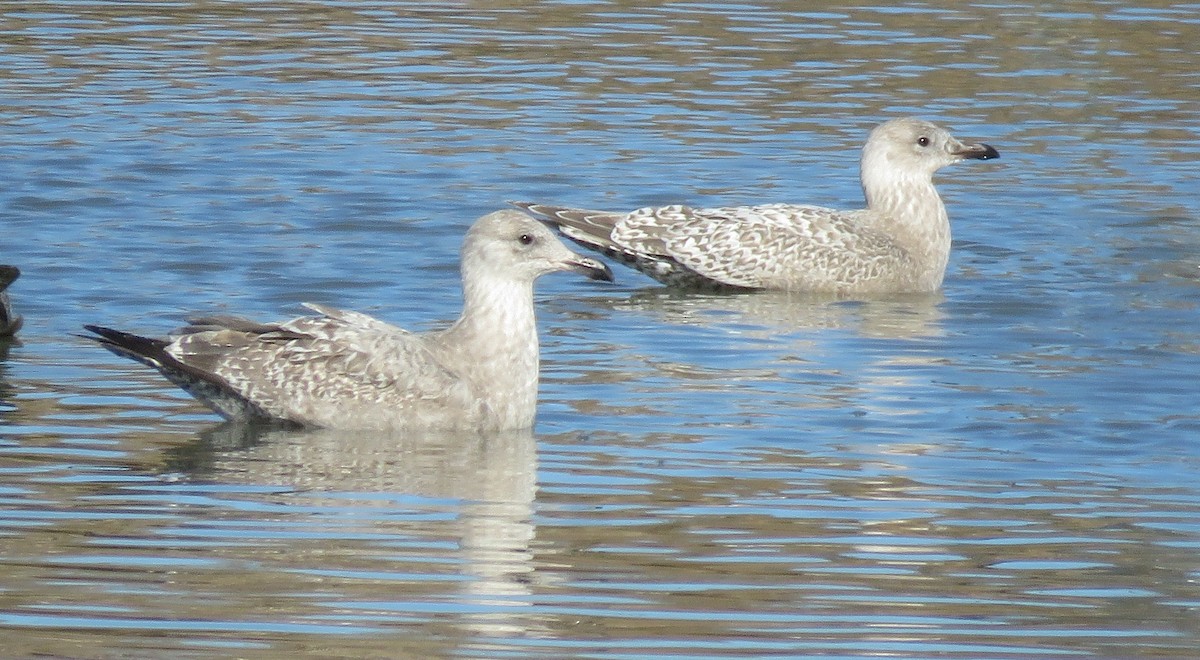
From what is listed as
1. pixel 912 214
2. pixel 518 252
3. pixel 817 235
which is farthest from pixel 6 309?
pixel 912 214

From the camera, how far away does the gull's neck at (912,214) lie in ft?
47.0

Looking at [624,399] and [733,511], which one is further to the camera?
[624,399]

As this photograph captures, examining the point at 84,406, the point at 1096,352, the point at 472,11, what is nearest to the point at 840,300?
the point at 1096,352

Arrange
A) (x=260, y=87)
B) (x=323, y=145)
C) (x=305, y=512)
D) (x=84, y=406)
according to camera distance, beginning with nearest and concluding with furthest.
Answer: (x=305, y=512)
(x=84, y=406)
(x=323, y=145)
(x=260, y=87)

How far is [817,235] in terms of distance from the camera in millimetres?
14359

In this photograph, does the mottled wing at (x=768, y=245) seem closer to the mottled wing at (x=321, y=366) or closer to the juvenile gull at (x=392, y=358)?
the juvenile gull at (x=392, y=358)

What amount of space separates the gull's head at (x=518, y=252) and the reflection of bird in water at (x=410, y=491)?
74 cm

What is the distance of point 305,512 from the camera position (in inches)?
339

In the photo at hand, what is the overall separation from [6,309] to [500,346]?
283cm

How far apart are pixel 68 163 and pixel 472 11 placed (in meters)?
8.69

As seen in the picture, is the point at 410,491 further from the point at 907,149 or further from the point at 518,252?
the point at 907,149

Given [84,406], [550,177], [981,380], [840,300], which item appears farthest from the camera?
[550,177]

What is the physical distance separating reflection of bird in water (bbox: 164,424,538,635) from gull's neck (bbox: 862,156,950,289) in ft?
15.8

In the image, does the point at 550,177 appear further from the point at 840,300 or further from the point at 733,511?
the point at 733,511
